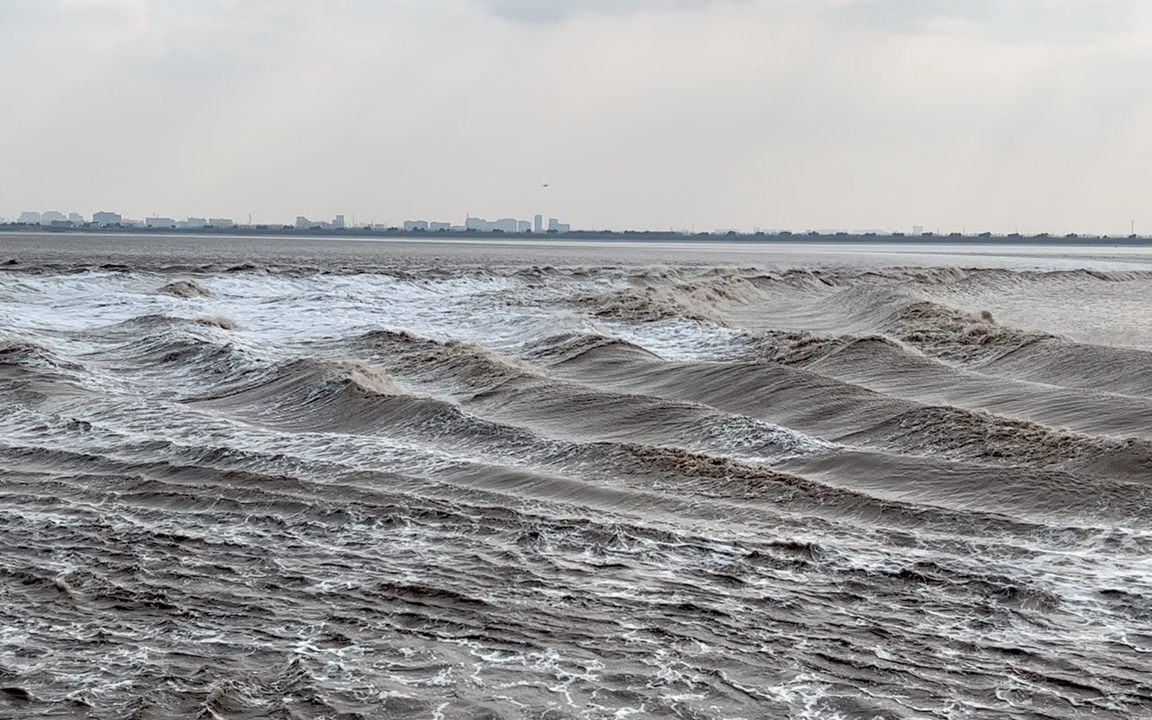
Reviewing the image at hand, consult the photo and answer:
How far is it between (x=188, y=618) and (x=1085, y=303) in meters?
35.4

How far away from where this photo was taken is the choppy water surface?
18.3 feet

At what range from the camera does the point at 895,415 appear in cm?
1259

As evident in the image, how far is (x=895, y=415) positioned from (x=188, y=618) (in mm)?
8640

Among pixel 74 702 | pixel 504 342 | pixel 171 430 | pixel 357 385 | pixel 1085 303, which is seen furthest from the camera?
pixel 1085 303

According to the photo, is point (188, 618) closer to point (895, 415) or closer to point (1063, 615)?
point (1063, 615)

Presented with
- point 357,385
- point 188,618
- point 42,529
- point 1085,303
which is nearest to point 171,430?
point 357,385

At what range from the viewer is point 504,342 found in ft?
71.6

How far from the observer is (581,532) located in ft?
27.6

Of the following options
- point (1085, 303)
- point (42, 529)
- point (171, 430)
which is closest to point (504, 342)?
point (171, 430)

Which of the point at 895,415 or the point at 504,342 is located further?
the point at 504,342

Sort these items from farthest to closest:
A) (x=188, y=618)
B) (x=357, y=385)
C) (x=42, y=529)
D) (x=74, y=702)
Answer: (x=357, y=385), (x=42, y=529), (x=188, y=618), (x=74, y=702)

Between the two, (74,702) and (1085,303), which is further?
(1085,303)

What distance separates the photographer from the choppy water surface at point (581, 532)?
5.59m

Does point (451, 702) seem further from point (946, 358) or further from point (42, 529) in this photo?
point (946, 358)
